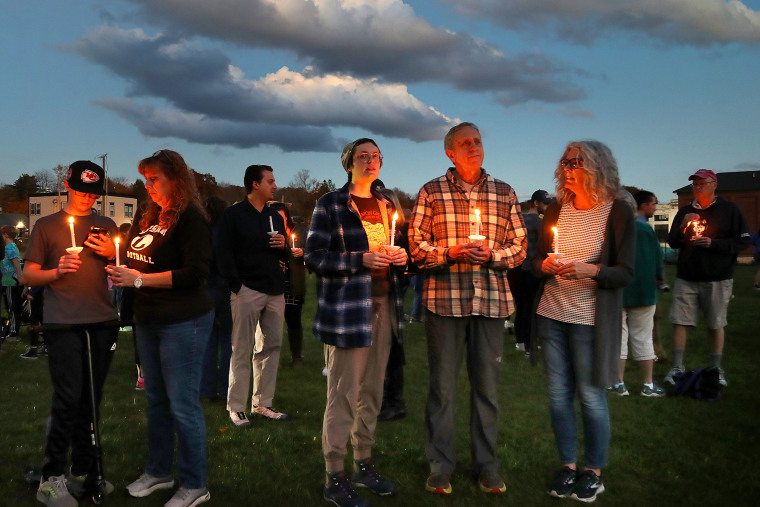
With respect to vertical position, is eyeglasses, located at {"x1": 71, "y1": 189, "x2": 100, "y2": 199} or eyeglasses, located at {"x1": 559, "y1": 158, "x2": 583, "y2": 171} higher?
eyeglasses, located at {"x1": 559, "y1": 158, "x2": 583, "y2": 171}

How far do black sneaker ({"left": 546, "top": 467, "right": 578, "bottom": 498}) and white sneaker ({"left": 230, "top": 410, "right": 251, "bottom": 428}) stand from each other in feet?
9.60

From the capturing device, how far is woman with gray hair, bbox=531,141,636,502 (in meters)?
3.90

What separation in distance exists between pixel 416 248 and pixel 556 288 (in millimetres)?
1024

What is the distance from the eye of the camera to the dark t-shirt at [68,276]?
380 centimetres

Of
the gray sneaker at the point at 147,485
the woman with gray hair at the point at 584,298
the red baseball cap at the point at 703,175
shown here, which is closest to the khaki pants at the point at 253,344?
the gray sneaker at the point at 147,485

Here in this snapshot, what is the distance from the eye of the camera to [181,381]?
149 inches

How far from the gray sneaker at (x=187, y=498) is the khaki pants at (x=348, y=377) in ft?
2.79

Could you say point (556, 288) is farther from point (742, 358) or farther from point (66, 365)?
point (742, 358)

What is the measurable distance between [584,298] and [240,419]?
3546 mm

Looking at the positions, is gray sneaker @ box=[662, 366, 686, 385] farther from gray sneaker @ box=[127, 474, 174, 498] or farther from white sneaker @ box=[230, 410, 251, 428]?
gray sneaker @ box=[127, 474, 174, 498]

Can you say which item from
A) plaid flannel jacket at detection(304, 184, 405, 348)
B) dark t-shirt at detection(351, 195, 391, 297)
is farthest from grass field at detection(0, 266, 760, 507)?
dark t-shirt at detection(351, 195, 391, 297)

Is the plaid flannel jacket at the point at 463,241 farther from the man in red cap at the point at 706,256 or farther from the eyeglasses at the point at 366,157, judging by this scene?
the man in red cap at the point at 706,256

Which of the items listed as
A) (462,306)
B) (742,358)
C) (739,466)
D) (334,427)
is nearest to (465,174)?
(462,306)

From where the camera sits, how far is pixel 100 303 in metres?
3.90
